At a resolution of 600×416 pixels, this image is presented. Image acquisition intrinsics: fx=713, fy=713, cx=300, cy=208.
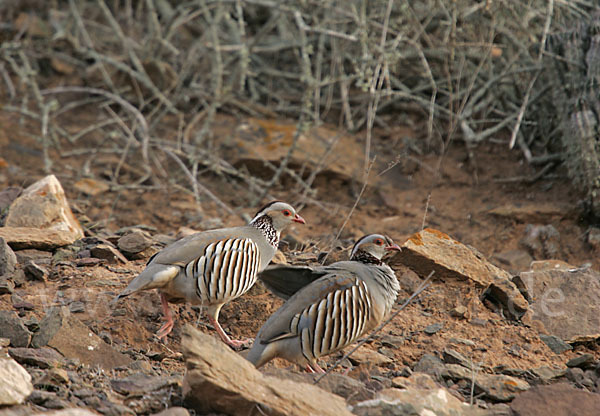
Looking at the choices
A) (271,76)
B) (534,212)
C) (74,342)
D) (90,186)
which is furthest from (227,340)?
(271,76)

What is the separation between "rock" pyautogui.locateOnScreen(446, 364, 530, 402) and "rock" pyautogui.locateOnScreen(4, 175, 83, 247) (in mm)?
3411

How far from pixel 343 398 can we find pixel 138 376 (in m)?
1.11

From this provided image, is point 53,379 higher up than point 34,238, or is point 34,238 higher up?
point 53,379

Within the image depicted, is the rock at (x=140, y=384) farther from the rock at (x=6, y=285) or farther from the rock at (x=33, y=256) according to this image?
the rock at (x=33, y=256)

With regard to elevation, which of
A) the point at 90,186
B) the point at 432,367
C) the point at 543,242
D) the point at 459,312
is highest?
the point at 432,367

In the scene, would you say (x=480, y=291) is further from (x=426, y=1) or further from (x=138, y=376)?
(x=426, y=1)

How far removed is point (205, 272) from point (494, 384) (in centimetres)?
199

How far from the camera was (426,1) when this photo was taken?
9500 mm

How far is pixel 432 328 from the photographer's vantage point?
513 cm

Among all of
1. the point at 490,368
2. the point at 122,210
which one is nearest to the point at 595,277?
the point at 490,368

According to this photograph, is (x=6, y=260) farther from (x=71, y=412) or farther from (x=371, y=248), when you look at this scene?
(x=371, y=248)

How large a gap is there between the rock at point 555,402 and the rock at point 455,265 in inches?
65.6

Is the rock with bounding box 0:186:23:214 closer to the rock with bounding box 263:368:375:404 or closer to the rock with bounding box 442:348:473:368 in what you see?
the rock with bounding box 263:368:375:404

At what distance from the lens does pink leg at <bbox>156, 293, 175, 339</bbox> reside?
16.1 feet
